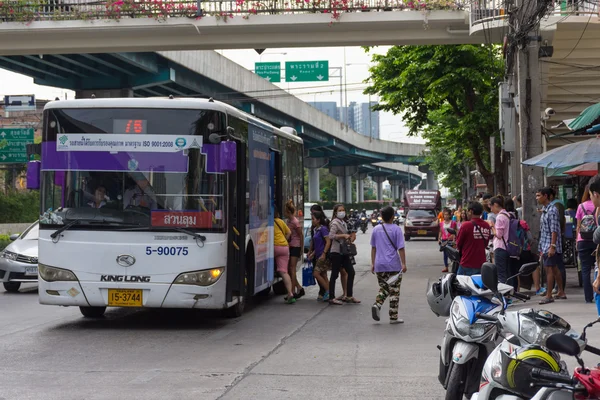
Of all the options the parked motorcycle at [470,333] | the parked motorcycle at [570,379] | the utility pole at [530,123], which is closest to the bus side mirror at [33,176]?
the parked motorcycle at [470,333]

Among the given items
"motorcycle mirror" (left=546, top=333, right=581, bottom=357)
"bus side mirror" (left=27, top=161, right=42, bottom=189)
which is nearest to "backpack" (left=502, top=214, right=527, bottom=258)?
"bus side mirror" (left=27, top=161, right=42, bottom=189)

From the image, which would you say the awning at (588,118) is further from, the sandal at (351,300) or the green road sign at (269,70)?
the green road sign at (269,70)

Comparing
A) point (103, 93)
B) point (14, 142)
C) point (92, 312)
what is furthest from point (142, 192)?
point (103, 93)

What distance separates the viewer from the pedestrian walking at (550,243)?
1456 cm

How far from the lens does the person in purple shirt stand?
494 inches

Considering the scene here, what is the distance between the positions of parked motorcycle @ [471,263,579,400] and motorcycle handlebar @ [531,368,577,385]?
0.48 ft

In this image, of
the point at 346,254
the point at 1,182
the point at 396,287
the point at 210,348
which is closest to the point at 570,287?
the point at 346,254

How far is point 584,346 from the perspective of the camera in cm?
414

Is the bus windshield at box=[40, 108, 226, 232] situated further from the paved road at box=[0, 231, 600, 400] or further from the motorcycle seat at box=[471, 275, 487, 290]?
the motorcycle seat at box=[471, 275, 487, 290]

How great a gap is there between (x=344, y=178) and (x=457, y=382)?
99.4 meters

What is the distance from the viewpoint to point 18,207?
3962 centimetres

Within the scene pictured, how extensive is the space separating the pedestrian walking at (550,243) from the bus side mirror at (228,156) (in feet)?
19.3

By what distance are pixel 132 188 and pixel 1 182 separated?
3771cm

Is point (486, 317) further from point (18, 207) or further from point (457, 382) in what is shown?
point (18, 207)
